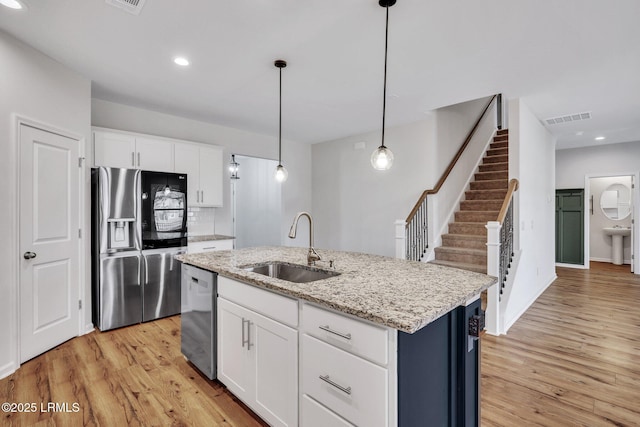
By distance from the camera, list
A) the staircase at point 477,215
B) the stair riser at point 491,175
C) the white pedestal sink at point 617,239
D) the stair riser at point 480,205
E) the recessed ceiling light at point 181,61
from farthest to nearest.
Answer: the white pedestal sink at point 617,239, the stair riser at point 491,175, the stair riser at point 480,205, the staircase at point 477,215, the recessed ceiling light at point 181,61

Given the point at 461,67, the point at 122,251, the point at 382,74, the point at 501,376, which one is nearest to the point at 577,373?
the point at 501,376

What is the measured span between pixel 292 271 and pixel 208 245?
2.21m

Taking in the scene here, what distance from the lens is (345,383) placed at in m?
1.40

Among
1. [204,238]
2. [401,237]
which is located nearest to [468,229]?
[401,237]

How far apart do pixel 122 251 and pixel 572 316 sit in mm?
5335

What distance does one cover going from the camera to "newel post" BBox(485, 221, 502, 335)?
10.9 ft

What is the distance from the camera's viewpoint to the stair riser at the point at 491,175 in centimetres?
554

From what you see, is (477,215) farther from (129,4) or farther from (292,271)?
(129,4)

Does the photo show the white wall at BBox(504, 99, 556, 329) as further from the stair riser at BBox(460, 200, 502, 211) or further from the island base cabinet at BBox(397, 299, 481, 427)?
the island base cabinet at BBox(397, 299, 481, 427)

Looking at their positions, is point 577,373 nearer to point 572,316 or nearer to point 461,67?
point 572,316

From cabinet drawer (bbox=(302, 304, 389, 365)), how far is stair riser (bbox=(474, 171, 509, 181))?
522 centimetres

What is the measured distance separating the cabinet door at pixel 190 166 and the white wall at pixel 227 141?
1.50 ft

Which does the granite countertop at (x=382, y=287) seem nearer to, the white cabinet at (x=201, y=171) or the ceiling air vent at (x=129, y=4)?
the ceiling air vent at (x=129, y=4)

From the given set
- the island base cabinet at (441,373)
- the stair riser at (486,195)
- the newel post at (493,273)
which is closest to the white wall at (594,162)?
the stair riser at (486,195)
